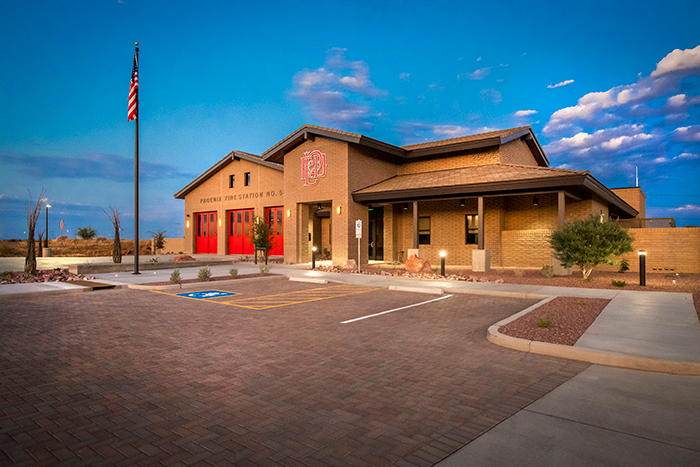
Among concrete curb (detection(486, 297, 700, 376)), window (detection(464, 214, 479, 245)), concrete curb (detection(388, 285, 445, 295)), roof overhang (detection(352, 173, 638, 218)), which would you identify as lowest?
concrete curb (detection(486, 297, 700, 376))

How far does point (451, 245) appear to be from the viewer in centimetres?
2270

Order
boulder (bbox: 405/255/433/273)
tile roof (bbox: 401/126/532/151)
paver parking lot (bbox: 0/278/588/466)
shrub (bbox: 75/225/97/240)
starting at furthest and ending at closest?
1. shrub (bbox: 75/225/97/240)
2. tile roof (bbox: 401/126/532/151)
3. boulder (bbox: 405/255/433/273)
4. paver parking lot (bbox: 0/278/588/466)

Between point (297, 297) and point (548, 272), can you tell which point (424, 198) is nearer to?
point (548, 272)

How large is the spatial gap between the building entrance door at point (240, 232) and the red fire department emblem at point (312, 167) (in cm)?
775

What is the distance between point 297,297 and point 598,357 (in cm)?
800

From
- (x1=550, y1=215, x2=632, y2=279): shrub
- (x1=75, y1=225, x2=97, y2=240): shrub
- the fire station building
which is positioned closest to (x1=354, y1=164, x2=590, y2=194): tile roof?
the fire station building

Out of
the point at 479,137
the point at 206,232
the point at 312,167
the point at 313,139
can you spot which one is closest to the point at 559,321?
the point at 479,137

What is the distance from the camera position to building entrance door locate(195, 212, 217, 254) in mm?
33000

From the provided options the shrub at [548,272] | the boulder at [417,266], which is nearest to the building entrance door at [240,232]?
the boulder at [417,266]

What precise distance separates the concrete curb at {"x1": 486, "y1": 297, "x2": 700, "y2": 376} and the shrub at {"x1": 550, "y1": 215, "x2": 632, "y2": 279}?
9.71m

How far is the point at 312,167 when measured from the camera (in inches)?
923

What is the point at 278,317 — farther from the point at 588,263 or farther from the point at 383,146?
the point at 383,146

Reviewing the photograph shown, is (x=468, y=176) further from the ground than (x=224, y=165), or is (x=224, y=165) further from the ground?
(x=224, y=165)

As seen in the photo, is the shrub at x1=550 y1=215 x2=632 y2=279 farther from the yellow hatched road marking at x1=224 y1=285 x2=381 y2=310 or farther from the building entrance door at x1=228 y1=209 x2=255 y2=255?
the building entrance door at x1=228 y1=209 x2=255 y2=255
